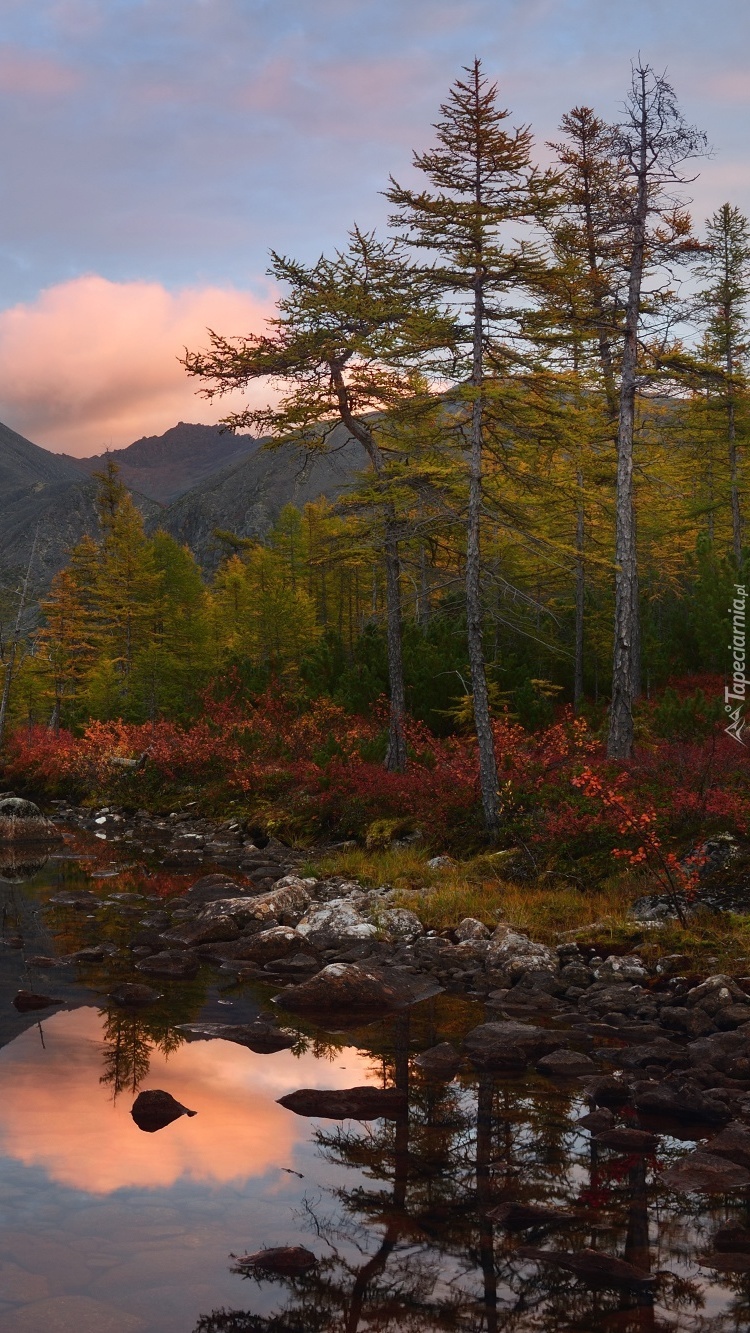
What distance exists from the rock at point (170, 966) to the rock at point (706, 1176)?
255 inches

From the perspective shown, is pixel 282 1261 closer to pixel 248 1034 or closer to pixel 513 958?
pixel 248 1034

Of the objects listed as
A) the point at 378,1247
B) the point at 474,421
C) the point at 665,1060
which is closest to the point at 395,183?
the point at 474,421

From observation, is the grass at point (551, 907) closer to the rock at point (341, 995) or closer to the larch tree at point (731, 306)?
the rock at point (341, 995)

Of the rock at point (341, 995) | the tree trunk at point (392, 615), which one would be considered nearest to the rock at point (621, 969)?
the rock at point (341, 995)

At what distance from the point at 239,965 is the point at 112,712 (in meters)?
28.5

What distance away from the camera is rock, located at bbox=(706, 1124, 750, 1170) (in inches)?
255

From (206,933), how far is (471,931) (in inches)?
139

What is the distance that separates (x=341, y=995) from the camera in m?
10.3

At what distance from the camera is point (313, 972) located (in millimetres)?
11438

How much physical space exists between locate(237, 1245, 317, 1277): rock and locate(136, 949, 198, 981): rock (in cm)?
602

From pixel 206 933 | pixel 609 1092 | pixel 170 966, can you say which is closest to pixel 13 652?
pixel 206 933

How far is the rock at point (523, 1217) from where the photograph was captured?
18.7 feet

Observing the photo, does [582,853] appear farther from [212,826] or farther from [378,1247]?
[212,826]

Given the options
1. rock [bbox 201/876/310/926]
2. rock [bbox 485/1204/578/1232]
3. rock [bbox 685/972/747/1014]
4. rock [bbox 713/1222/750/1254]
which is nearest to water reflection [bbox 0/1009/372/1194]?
rock [bbox 485/1204/578/1232]
